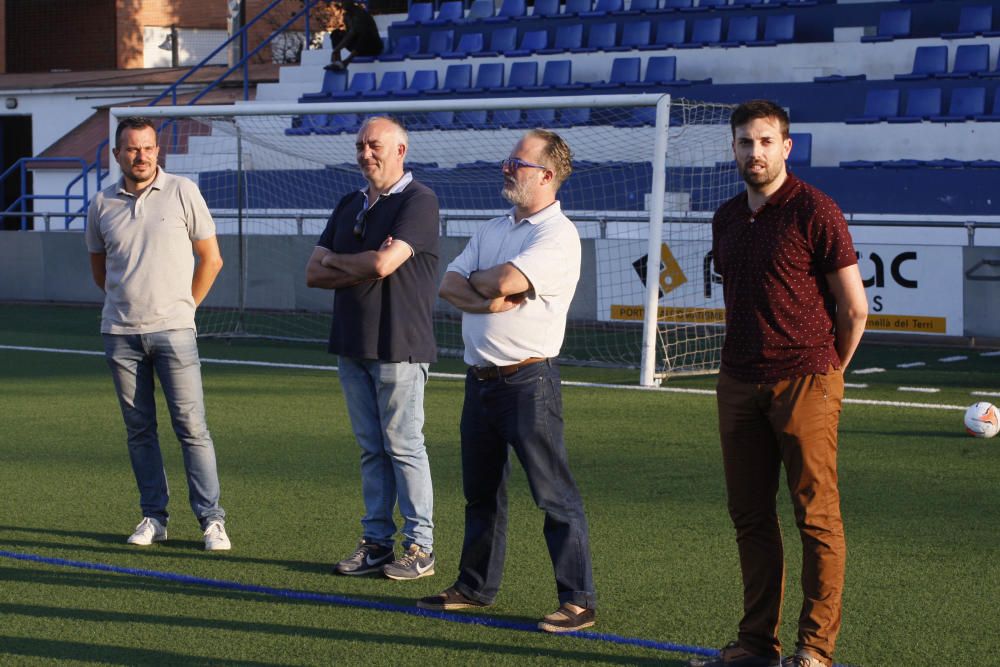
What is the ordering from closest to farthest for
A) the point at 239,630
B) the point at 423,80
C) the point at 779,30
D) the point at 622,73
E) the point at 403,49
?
the point at 239,630 → the point at 779,30 → the point at 622,73 → the point at 423,80 → the point at 403,49

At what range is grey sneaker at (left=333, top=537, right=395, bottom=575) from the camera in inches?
240

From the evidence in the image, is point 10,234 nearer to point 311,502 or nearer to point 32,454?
point 32,454

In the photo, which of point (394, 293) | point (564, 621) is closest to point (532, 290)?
point (394, 293)

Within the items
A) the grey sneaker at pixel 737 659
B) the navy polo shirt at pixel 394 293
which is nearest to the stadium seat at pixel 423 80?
the navy polo shirt at pixel 394 293

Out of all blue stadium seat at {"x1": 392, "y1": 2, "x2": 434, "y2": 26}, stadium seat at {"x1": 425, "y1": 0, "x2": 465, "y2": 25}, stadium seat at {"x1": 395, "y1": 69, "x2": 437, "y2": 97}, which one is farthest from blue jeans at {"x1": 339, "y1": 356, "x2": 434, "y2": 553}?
blue stadium seat at {"x1": 392, "y1": 2, "x2": 434, "y2": 26}

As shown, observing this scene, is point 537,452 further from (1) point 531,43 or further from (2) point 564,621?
(1) point 531,43

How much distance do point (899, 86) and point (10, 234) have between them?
43.3 ft

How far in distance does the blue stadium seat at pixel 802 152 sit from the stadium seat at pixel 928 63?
5.13 feet

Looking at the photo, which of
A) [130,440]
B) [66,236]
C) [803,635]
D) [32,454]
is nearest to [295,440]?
[32,454]

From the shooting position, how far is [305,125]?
22547 millimetres

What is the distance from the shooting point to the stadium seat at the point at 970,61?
61.1 feet

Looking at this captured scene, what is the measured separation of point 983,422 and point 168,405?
5.61m

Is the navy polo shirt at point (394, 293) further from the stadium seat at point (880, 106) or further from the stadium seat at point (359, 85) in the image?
the stadium seat at point (359, 85)

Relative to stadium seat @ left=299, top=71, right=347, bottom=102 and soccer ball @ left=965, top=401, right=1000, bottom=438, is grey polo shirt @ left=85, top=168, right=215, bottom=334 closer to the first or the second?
soccer ball @ left=965, top=401, right=1000, bottom=438
